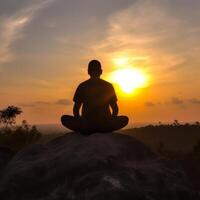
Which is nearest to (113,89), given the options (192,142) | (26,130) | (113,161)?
(113,161)

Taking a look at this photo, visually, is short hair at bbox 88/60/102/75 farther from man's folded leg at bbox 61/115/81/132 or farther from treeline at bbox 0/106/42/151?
treeline at bbox 0/106/42/151

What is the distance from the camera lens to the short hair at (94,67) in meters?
15.4

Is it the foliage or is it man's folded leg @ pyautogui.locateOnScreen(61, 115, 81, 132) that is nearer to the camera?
man's folded leg @ pyautogui.locateOnScreen(61, 115, 81, 132)

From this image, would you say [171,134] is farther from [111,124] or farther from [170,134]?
[111,124]

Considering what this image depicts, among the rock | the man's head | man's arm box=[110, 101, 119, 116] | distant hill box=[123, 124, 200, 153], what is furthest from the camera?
distant hill box=[123, 124, 200, 153]

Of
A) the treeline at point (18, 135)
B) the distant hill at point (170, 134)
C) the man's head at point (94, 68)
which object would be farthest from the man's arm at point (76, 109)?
the distant hill at point (170, 134)

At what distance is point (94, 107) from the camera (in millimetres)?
15164

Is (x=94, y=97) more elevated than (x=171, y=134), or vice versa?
(x=171, y=134)

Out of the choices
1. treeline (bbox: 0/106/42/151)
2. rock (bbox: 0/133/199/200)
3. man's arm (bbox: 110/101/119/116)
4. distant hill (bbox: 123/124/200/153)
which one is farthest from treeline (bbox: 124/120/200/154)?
rock (bbox: 0/133/199/200)

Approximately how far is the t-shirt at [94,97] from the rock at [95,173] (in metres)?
1.43

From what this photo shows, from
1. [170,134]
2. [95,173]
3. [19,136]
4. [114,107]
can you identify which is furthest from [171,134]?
[95,173]

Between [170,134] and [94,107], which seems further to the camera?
[170,134]

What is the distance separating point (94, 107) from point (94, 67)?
4.16 ft

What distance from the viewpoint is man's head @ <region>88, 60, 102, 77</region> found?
1543cm
